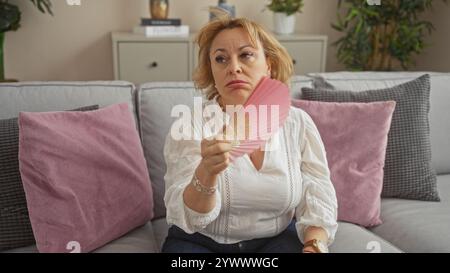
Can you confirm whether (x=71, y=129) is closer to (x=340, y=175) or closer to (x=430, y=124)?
(x=340, y=175)

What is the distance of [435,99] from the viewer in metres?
1.62

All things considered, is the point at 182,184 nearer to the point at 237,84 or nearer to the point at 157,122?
the point at 237,84

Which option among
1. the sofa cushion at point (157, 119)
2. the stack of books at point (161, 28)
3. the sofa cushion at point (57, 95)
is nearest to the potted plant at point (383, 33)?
the stack of books at point (161, 28)

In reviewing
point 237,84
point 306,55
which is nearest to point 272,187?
point 237,84

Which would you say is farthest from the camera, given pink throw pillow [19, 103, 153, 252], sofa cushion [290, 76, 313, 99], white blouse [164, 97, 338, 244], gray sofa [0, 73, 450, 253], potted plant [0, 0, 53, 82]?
potted plant [0, 0, 53, 82]

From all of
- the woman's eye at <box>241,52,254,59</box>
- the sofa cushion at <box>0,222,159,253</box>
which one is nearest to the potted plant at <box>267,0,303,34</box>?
the sofa cushion at <box>0,222,159,253</box>

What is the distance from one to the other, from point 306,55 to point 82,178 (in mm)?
1778

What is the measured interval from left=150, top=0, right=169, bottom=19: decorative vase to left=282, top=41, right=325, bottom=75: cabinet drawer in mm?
680

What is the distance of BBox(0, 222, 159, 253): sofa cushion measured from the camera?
114 centimetres

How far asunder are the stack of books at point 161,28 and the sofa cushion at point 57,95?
1066 millimetres

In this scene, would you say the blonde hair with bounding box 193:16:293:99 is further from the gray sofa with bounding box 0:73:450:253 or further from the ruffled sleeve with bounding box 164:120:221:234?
the gray sofa with bounding box 0:73:450:253

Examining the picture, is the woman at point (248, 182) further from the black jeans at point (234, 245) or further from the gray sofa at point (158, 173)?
the gray sofa at point (158, 173)

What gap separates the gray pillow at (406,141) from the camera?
141 centimetres

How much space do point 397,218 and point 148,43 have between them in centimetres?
155
